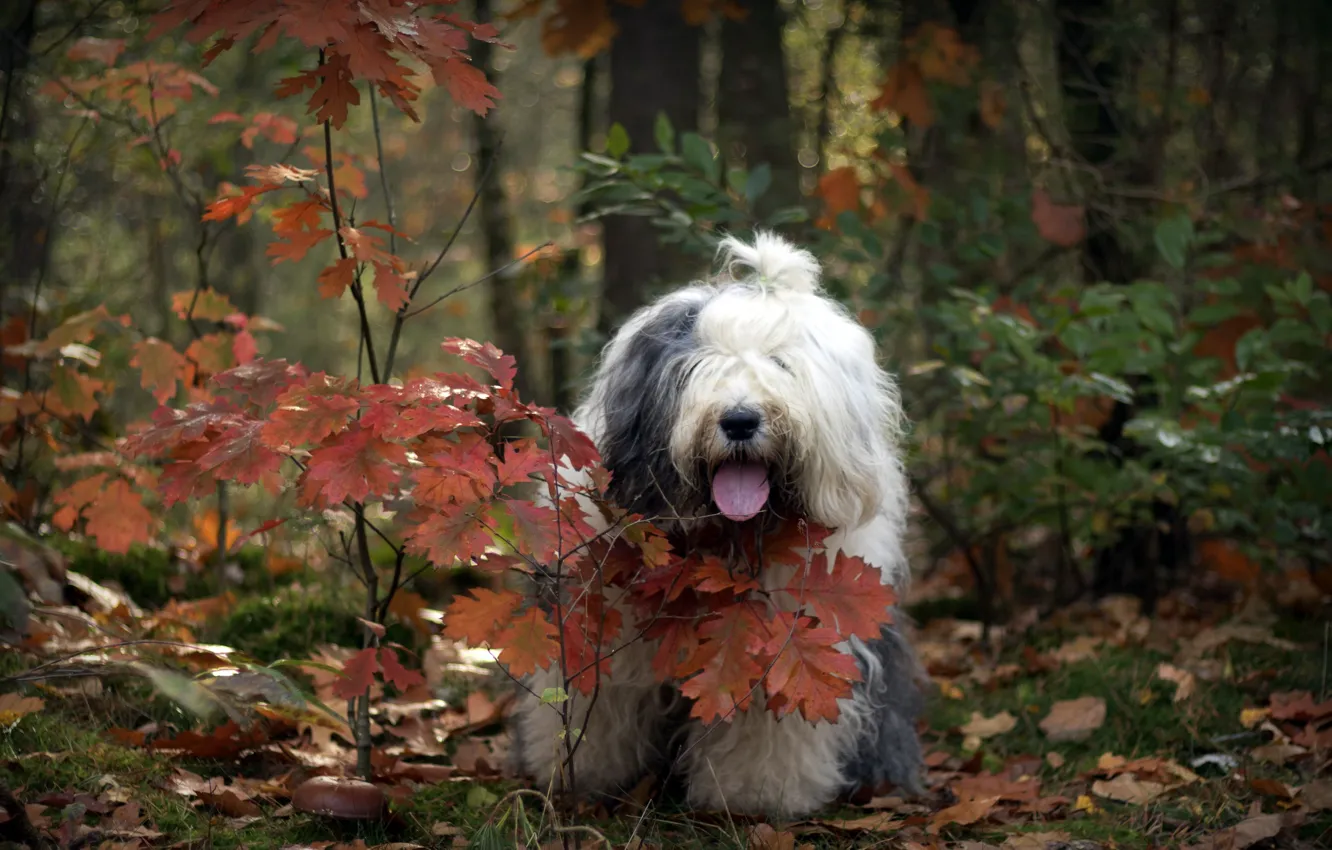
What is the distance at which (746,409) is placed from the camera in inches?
107

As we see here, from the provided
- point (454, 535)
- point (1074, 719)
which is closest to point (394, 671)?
point (454, 535)

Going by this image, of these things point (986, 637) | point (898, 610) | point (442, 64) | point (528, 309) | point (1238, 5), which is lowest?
point (986, 637)

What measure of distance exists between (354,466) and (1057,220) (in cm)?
347

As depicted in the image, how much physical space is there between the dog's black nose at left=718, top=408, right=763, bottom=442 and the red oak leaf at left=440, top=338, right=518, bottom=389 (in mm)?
497

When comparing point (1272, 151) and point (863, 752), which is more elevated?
point (1272, 151)

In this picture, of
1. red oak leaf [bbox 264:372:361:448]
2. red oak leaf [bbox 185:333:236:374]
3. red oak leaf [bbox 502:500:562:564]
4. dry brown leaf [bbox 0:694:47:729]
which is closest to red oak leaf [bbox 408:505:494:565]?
red oak leaf [bbox 502:500:562:564]

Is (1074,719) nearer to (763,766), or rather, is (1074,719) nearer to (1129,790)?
(1129,790)

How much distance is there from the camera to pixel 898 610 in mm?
3770

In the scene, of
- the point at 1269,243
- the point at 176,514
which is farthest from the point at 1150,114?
the point at 176,514

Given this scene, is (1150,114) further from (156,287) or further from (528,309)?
(156,287)

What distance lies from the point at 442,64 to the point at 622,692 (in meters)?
1.75

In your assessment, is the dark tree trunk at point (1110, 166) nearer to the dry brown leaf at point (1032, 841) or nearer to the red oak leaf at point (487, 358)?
the dry brown leaf at point (1032, 841)

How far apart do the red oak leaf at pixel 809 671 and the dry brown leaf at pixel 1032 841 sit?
649 mm

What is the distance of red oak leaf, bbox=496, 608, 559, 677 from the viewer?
8.34 ft
